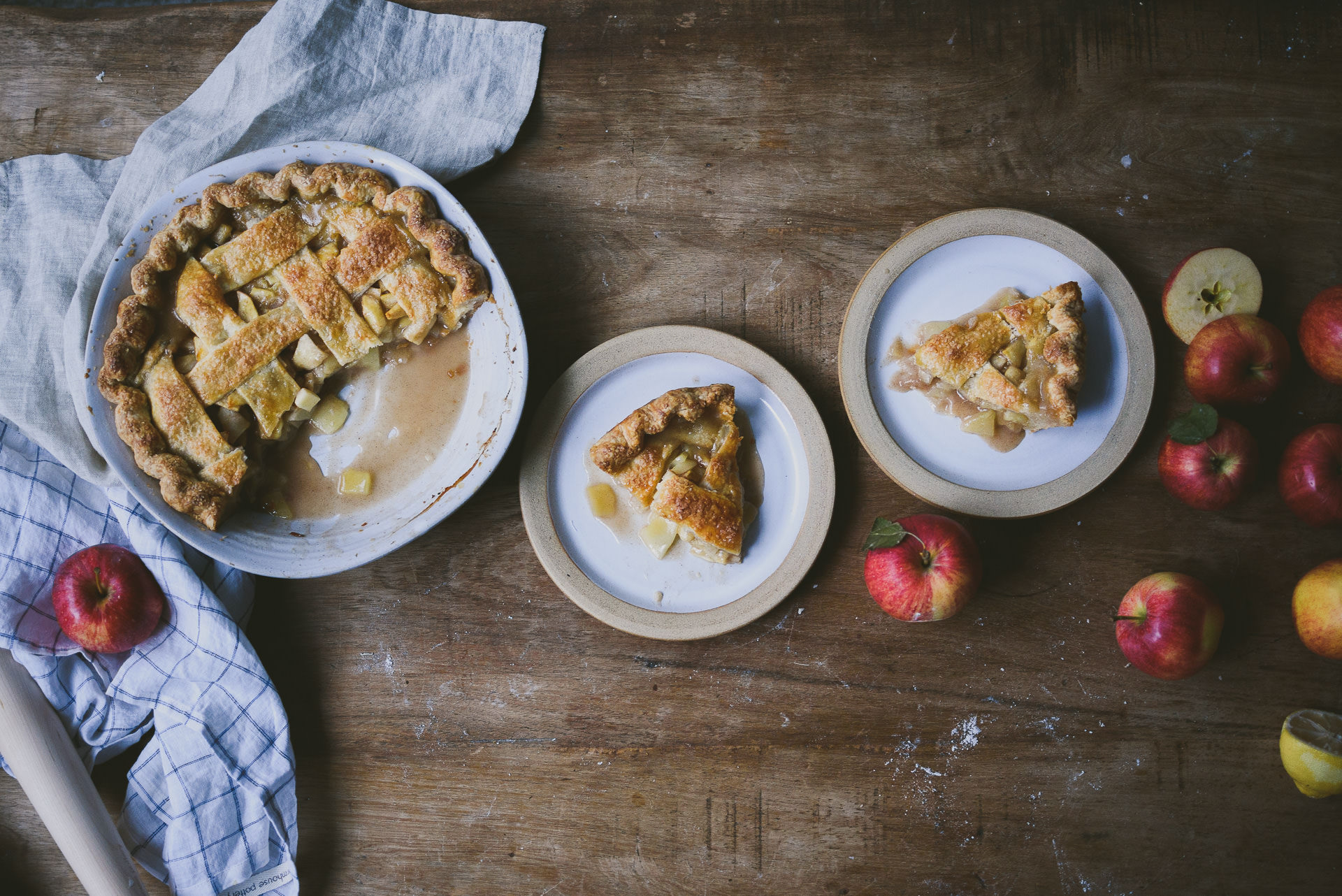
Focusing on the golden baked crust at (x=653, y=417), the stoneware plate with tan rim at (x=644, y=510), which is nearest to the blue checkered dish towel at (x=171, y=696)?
the stoneware plate with tan rim at (x=644, y=510)

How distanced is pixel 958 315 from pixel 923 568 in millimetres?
611

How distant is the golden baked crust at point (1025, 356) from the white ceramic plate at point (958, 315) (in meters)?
0.06

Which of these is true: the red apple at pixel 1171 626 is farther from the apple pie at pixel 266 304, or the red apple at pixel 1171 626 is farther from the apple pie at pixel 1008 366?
the apple pie at pixel 266 304

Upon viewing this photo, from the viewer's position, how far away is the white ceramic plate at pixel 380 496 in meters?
1.67

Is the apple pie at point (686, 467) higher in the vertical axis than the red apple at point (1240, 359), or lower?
lower

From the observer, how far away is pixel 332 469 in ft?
5.95

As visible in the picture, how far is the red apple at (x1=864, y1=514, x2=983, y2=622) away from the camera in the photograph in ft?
5.45

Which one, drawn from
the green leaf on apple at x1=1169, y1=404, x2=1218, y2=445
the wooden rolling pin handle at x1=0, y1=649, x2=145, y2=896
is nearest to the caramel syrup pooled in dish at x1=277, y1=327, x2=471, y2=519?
the wooden rolling pin handle at x1=0, y1=649, x2=145, y2=896

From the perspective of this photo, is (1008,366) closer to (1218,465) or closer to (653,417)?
(1218,465)

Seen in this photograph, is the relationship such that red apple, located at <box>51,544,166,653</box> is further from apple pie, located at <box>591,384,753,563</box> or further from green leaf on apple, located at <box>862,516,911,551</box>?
green leaf on apple, located at <box>862,516,911,551</box>

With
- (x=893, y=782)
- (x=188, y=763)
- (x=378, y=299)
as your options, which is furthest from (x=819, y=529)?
(x=188, y=763)

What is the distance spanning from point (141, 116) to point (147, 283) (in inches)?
22.1

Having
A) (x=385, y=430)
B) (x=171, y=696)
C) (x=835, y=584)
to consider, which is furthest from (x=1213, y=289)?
(x=171, y=696)

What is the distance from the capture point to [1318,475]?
67.0 inches
